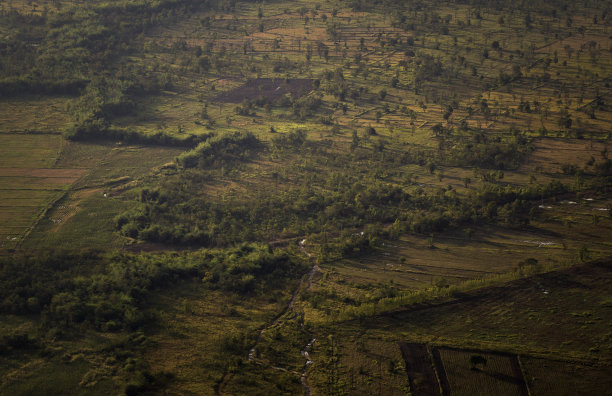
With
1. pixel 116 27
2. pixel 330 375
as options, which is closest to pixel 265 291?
pixel 330 375

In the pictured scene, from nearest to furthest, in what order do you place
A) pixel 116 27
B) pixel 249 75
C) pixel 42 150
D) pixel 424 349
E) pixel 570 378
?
pixel 570 378 → pixel 424 349 → pixel 42 150 → pixel 249 75 → pixel 116 27

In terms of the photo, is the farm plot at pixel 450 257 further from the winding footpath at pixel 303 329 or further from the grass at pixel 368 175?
the winding footpath at pixel 303 329

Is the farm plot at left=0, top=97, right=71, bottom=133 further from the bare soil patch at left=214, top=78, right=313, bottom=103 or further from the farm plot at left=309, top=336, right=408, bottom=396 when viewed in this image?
the farm plot at left=309, top=336, right=408, bottom=396

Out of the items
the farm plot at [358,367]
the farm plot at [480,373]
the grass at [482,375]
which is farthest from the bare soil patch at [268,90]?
the grass at [482,375]

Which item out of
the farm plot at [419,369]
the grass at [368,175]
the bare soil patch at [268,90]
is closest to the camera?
the farm plot at [419,369]

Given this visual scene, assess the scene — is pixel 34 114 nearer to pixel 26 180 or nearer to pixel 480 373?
pixel 26 180

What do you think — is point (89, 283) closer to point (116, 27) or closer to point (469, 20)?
point (116, 27)
